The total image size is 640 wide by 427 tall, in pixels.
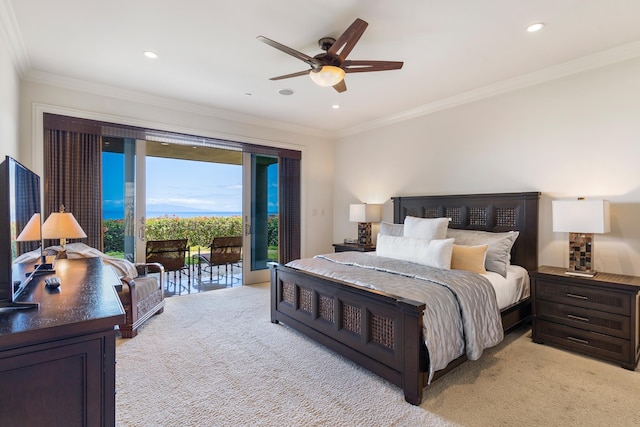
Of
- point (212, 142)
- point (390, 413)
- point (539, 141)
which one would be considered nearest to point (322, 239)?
point (212, 142)

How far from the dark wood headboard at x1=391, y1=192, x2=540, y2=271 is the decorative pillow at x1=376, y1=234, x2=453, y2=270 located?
108 cm

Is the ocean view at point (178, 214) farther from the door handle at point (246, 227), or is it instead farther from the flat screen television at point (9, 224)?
the flat screen television at point (9, 224)

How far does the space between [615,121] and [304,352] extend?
3675mm

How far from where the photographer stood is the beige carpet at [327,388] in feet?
6.26

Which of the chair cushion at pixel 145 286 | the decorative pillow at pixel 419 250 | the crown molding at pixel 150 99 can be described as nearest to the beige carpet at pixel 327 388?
the chair cushion at pixel 145 286

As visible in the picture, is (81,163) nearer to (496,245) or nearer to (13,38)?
A: (13,38)

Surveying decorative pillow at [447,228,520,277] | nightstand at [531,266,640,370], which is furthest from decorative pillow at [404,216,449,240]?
nightstand at [531,266,640,370]

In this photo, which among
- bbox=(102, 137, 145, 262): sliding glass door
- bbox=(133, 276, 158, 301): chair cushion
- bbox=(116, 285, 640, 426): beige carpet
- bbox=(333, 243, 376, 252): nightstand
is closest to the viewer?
bbox=(116, 285, 640, 426): beige carpet

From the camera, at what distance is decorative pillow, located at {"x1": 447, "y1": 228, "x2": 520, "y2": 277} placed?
313cm

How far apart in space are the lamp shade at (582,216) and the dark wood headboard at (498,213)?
1.69 feet

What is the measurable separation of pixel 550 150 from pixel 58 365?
4.29 meters

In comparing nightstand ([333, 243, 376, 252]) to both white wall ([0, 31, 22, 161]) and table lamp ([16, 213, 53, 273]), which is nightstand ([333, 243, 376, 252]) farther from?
white wall ([0, 31, 22, 161])

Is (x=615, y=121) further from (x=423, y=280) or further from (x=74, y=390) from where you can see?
(x=74, y=390)

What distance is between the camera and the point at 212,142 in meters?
4.81
